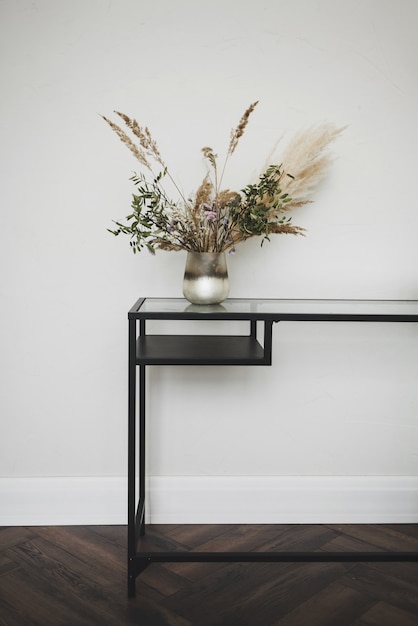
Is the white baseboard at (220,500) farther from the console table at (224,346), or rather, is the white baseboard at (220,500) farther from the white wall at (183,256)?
the console table at (224,346)

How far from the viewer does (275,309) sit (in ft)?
5.41

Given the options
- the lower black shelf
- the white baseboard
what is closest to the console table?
the lower black shelf

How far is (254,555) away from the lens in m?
1.62

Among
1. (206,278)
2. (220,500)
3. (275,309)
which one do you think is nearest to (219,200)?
(206,278)

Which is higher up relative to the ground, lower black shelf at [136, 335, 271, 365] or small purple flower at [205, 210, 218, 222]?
small purple flower at [205, 210, 218, 222]

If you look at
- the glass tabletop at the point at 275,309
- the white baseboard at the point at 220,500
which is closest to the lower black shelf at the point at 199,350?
the glass tabletop at the point at 275,309

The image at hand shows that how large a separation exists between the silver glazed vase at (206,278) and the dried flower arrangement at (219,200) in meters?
0.06

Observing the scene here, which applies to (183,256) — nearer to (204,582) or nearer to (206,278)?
(206,278)

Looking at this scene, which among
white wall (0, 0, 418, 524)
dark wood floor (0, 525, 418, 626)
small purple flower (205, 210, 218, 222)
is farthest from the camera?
white wall (0, 0, 418, 524)

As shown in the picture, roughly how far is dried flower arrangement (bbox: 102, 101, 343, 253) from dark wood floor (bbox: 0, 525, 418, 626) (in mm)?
921

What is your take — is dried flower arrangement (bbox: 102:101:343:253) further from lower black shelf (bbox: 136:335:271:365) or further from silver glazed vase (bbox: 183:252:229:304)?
lower black shelf (bbox: 136:335:271:365)

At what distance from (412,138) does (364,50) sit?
320 millimetres

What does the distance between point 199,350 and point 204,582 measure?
64 centimetres

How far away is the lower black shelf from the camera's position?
1.55m
